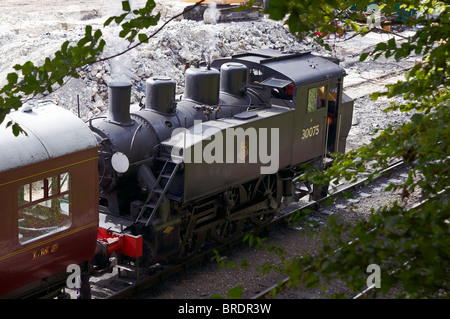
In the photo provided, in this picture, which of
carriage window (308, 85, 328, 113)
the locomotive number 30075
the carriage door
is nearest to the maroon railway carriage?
the locomotive number 30075

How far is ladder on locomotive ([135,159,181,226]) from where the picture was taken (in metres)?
8.92

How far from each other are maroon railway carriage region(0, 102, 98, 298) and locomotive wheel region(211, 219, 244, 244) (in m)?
2.77

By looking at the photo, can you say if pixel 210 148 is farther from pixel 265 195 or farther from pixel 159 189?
pixel 265 195

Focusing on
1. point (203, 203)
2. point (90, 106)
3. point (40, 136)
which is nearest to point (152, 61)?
point (90, 106)

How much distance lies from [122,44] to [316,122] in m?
10.2

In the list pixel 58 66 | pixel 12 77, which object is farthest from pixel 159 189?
pixel 12 77

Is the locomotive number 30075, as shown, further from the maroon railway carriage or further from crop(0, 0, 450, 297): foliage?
crop(0, 0, 450, 297): foliage

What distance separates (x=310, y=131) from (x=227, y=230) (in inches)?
98.7

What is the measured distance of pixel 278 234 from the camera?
11.5 m

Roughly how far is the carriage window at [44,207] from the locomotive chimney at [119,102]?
1.87 metres

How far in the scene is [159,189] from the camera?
9.10 meters

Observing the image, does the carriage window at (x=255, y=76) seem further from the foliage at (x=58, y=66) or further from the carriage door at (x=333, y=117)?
the foliage at (x=58, y=66)

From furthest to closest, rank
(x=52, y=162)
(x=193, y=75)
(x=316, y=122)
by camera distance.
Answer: (x=316, y=122) → (x=193, y=75) → (x=52, y=162)

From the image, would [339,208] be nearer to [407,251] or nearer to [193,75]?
[193,75]
